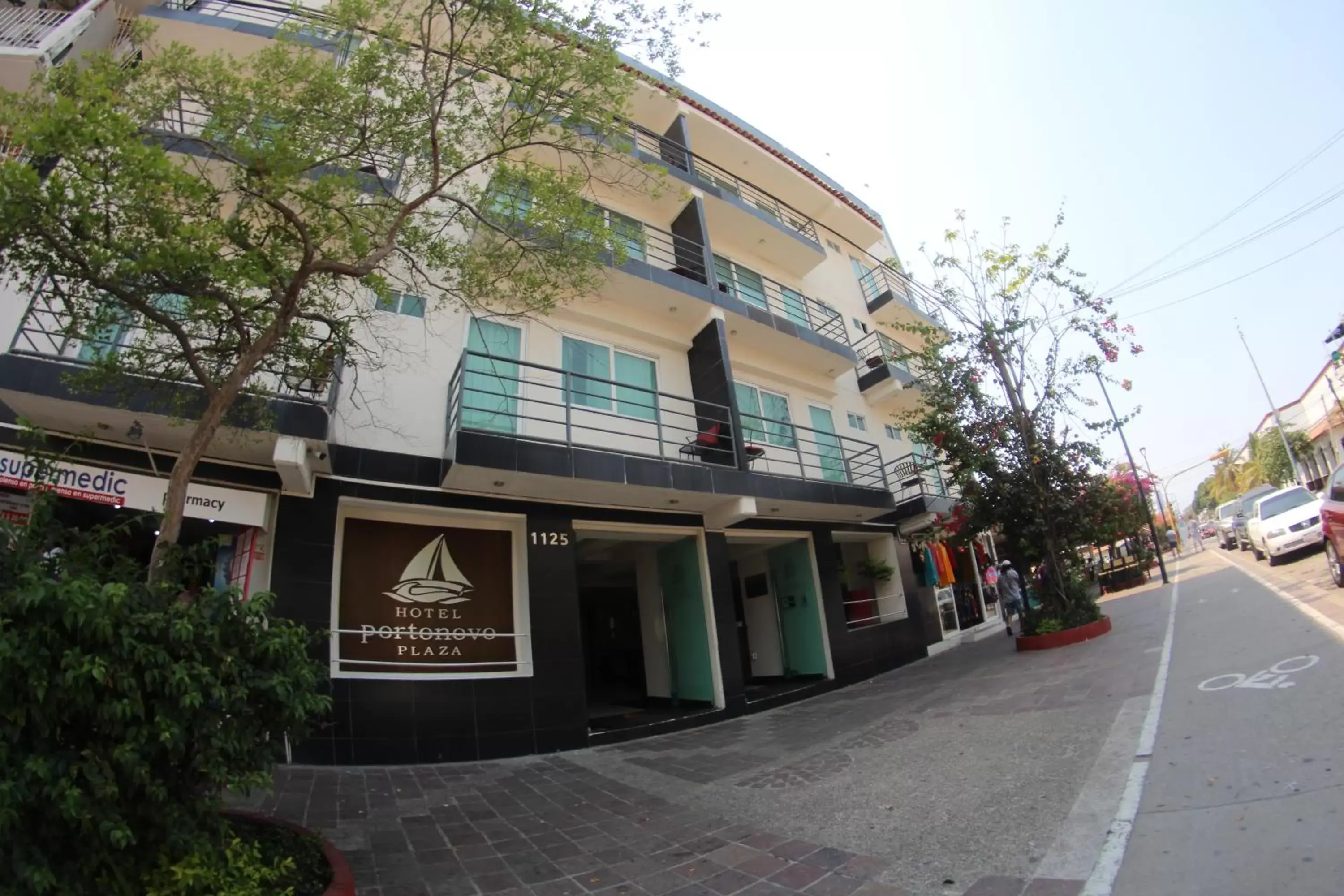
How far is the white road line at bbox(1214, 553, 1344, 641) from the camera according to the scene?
22.7 ft

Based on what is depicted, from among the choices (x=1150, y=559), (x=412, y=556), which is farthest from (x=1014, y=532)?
(x=1150, y=559)

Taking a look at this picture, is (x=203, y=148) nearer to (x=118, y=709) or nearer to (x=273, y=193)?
(x=273, y=193)

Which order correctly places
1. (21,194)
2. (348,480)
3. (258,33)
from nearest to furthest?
(21,194) < (348,480) < (258,33)

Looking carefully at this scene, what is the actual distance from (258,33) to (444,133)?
681 centimetres

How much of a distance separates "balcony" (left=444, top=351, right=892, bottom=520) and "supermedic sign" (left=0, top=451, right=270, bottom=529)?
7.04 feet

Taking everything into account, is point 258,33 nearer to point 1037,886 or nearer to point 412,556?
point 412,556

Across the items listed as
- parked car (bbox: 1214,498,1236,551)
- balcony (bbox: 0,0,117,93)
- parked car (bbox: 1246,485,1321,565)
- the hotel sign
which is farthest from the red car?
parked car (bbox: 1214,498,1236,551)

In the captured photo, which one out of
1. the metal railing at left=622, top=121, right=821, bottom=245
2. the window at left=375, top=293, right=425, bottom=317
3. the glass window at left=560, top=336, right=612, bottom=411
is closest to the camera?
the window at left=375, top=293, right=425, bottom=317

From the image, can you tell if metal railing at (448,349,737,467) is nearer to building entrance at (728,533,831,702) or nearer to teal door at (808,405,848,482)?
building entrance at (728,533,831,702)

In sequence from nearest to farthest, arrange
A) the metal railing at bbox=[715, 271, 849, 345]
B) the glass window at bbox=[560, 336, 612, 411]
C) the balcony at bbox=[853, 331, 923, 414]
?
the glass window at bbox=[560, 336, 612, 411] < the metal railing at bbox=[715, 271, 849, 345] < the balcony at bbox=[853, 331, 923, 414]

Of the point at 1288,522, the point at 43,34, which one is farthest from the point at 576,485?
the point at 1288,522

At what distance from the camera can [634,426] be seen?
10.1 metres

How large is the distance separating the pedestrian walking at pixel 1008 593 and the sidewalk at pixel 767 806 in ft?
23.5

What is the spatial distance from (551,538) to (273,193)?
5.34m
